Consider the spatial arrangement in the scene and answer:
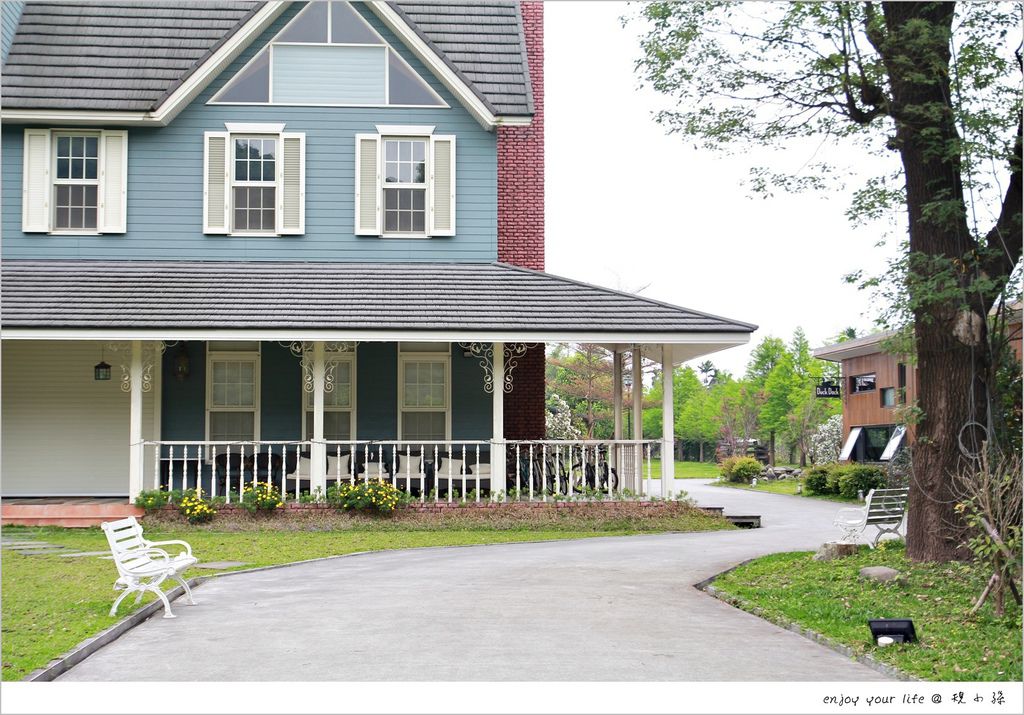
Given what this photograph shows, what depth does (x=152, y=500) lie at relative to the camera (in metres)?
19.5

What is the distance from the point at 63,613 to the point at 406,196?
13.0 meters

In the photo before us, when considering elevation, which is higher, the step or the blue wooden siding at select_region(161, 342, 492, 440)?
the blue wooden siding at select_region(161, 342, 492, 440)

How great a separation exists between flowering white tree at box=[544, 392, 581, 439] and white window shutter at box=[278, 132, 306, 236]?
17241 mm

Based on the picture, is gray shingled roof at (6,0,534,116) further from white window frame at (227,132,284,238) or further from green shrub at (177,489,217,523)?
green shrub at (177,489,217,523)

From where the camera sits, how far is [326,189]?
875 inches

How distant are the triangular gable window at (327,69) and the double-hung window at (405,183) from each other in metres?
0.71

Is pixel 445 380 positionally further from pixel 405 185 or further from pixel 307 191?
pixel 307 191

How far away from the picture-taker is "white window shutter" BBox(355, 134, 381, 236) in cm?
2211

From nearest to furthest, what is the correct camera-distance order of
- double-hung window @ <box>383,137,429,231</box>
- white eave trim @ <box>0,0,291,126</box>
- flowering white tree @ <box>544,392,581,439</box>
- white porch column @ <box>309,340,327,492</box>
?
1. white porch column @ <box>309,340,327,492</box>
2. white eave trim @ <box>0,0,291,126</box>
3. double-hung window @ <box>383,137,429,231</box>
4. flowering white tree @ <box>544,392,581,439</box>

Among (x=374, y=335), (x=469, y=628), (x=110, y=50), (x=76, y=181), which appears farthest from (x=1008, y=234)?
(x=110, y=50)

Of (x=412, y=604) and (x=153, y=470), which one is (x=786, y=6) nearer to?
(x=412, y=604)

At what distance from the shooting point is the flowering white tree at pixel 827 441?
157 ft

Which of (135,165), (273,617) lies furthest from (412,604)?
(135,165)

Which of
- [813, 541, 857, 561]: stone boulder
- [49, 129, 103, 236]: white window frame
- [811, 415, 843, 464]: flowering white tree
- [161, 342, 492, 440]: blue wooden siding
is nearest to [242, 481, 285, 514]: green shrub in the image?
[161, 342, 492, 440]: blue wooden siding
